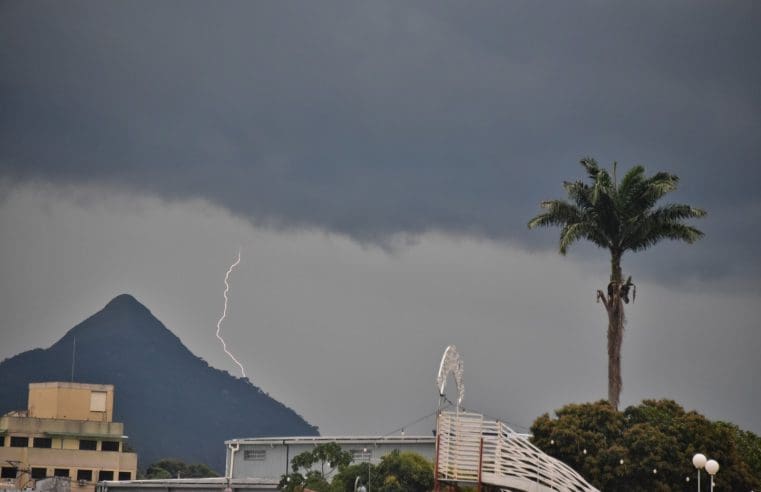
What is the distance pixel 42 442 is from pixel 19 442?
2.38 m

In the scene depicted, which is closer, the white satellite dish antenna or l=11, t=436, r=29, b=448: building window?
the white satellite dish antenna

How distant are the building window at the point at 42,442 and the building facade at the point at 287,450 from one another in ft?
120

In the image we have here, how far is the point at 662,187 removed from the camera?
76.5m

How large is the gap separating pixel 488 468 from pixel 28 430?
83730mm

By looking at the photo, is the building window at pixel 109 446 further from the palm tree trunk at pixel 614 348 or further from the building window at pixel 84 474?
the palm tree trunk at pixel 614 348

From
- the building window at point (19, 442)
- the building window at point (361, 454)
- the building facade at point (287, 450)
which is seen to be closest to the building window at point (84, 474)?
the building window at point (19, 442)

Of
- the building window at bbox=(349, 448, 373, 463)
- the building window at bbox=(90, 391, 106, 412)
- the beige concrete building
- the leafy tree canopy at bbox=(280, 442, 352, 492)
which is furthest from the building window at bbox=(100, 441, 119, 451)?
the leafy tree canopy at bbox=(280, 442, 352, 492)

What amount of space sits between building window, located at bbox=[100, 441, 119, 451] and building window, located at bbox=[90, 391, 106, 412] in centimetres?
387

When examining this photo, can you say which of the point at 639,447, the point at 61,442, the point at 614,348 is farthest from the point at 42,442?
the point at 639,447

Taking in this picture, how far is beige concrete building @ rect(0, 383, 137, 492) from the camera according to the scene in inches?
5261

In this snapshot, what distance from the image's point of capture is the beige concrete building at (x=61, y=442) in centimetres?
13362

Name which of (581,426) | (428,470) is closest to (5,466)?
(428,470)

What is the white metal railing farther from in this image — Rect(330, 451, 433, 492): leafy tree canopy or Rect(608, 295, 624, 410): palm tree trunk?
Rect(330, 451, 433, 492): leafy tree canopy

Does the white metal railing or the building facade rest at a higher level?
the building facade
